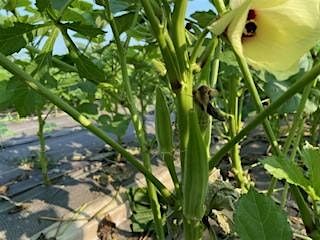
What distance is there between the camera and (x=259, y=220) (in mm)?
537

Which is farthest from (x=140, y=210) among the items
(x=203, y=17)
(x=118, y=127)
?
(x=203, y=17)

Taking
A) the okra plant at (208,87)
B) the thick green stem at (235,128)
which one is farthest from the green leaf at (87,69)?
the thick green stem at (235,128)

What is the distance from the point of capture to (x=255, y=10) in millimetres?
548

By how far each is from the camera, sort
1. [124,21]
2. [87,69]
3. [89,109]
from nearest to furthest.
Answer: [87,69] < [124,21] < [89,109]

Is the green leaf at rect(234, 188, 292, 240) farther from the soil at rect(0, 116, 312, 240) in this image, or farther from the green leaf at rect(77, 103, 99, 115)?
the green leaf at rect(77, 103, 99, 115)

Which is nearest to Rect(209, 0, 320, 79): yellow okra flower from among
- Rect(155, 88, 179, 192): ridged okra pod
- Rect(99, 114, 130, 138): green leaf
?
Rect(155, 88, 179, 192): ridged okra pod

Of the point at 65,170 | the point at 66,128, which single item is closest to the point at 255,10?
the point at 65,170

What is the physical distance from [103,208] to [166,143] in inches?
52.4

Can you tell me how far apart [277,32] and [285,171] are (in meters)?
0.18

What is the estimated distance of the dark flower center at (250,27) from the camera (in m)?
0.56

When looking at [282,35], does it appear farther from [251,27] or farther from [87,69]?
[87,69]

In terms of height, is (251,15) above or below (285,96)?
above

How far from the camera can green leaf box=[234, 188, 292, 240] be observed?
20.8 inches

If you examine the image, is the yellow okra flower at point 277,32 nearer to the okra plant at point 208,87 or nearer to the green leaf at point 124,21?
the okra plant at point 208,87
